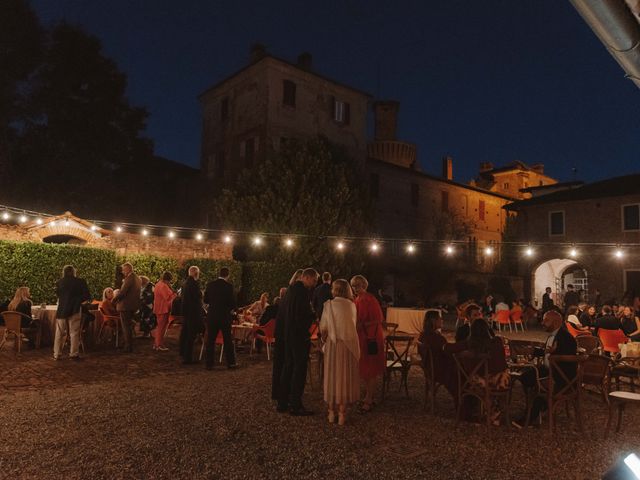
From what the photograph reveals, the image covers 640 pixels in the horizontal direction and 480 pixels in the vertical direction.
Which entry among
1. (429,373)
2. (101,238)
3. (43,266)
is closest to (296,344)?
(429,373)

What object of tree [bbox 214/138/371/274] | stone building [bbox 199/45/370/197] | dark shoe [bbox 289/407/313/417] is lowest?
dark shoe [bbox 289/407/313/417]

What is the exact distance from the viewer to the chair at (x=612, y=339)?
8942mm

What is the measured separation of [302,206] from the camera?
59.3ft

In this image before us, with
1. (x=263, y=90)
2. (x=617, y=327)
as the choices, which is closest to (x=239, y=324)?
(x=617, y=327)

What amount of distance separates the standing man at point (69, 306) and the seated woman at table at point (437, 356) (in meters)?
5.78

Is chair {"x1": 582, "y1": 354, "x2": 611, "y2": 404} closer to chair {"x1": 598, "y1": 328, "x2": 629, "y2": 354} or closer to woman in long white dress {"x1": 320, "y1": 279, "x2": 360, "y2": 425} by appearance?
woman in long white dress {"x1": 320, "y1": 279, "x2": 360, "y2": 425}

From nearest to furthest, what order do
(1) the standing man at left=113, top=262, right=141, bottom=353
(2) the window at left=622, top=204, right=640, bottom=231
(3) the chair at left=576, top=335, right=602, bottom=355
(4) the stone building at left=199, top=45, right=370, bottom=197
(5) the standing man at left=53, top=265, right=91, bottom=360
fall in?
(3) the chair at left=576, top=335, right=602, bottom=355 → (5) the standing man at left=53, top=265, right=91, bottom=360 → (1) the standing man at left=113, top=262, right=141, bottom=353 → (2) the window at left=622, top=204, right=640, bottom=231 → (4) the stone building at left=199, top=45, right=370, bottom=197

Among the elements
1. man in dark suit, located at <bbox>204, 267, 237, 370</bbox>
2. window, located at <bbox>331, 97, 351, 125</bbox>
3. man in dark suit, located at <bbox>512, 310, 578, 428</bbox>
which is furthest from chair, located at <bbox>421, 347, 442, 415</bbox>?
Result: window, located at <bbox>331, 97, 351, 125</bbox>

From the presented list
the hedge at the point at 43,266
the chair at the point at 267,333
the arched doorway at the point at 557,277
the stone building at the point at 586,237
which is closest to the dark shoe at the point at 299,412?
the chair at the point at 267,333

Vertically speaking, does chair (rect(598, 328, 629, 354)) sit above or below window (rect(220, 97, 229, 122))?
below

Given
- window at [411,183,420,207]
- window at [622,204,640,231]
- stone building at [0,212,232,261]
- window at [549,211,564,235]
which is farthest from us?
window at [411,183,420,207]

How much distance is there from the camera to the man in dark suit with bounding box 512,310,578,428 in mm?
5414

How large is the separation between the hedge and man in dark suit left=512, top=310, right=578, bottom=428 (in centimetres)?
1205

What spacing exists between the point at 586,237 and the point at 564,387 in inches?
817
